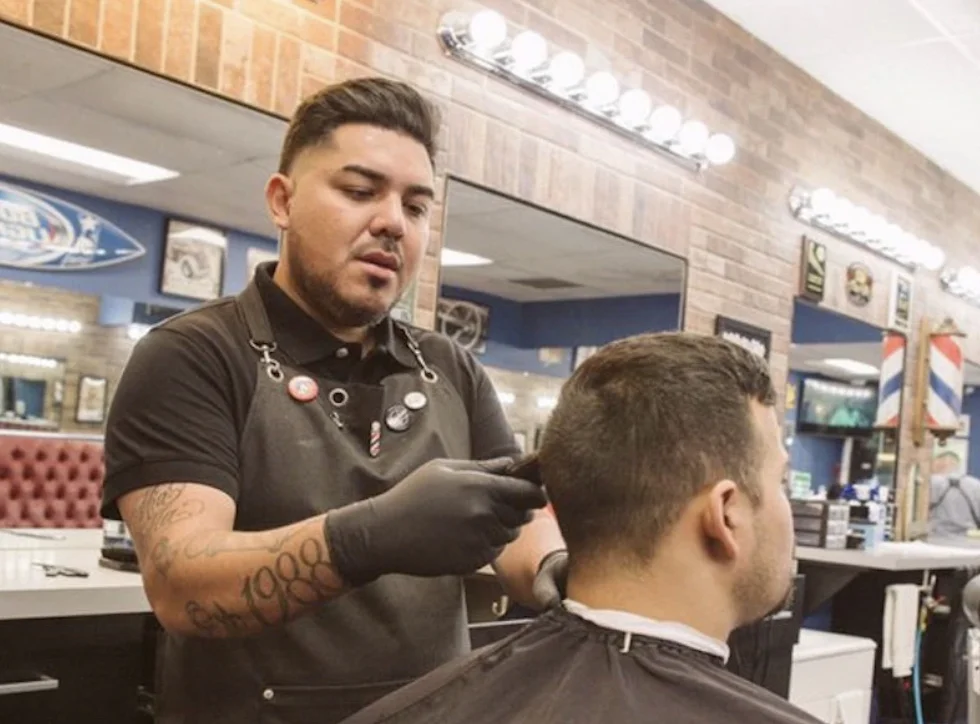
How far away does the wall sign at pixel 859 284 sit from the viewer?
17.7 feet

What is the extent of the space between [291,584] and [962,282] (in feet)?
20.4

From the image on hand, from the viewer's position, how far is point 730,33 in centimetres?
446

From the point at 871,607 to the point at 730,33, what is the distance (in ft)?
8.02

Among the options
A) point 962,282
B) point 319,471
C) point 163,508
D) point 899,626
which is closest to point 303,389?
point 319,471

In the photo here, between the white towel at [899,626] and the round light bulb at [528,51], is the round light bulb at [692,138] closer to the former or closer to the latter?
the round light bulb at [528,51]

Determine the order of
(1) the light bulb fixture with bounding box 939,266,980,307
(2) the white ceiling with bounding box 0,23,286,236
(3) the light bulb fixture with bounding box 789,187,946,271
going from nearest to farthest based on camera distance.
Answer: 1. (2) the white ceiling with bounding box 0,23,286,236
2. (3) the light bulb fixture with bounding box 789,187,946,271
3. (1) the light bulb fixture with bounding box 939,266,980,307

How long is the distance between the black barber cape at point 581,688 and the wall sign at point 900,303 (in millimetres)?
4992

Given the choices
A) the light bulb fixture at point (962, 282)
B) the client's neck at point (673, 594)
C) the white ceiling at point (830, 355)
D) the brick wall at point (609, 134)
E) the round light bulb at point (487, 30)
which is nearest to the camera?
the client's neck at point (673, 594)

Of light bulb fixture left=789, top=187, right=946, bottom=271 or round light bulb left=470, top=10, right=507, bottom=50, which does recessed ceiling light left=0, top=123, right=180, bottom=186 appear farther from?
light bulb fixture left=789, top=187, right=946, bottom=271

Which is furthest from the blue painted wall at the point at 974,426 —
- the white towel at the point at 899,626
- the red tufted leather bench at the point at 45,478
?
the red tufted leather bench at the point at 45,478

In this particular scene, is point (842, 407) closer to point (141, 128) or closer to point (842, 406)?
point (842, 406)

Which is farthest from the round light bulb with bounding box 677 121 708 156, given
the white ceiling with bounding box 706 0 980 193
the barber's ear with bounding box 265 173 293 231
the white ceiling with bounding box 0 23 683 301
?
the barber's ear with bounding box 265 173 293 231

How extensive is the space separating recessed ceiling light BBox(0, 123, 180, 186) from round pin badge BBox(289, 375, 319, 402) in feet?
4.24

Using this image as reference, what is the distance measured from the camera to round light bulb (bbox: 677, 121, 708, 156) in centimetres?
410
